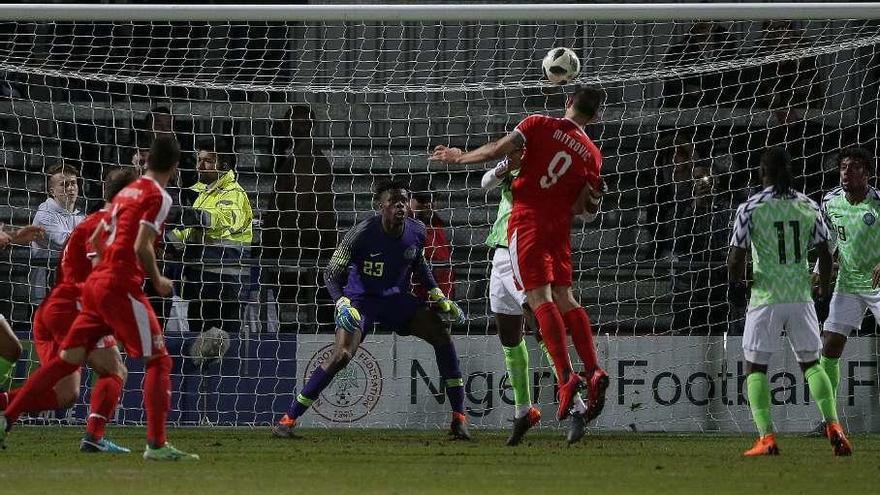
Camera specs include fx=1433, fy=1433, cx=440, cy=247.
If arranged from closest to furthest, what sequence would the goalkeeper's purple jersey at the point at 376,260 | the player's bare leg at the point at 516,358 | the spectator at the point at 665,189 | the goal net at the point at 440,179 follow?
1. the player's bare leg at the point at 516,358
2. the goalkeeper's purple jersey at the point at 376,260
3. the goal net at the point at 440,179
4. the spectator at the point at 665,189

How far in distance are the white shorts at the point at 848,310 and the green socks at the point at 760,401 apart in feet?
7.68

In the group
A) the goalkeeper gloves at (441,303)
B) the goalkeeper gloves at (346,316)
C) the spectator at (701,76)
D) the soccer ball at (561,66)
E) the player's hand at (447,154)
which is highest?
the spectator at (701,76)

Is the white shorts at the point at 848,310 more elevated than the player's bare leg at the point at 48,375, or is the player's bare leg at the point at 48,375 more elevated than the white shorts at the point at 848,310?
the white shorts at the point at 848,310

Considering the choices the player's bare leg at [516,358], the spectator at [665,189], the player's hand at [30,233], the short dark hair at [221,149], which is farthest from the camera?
the short dark hair at [221,149]

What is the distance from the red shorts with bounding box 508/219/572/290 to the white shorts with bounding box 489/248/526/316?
56.8 inches

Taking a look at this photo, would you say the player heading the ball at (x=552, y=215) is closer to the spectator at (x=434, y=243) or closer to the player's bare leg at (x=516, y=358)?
the player's bare leg at (x=516, y=358)

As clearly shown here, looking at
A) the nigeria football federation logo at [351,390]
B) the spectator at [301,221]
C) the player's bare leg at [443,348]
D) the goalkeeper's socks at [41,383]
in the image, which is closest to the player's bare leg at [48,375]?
the goalkeeper's socks at [41,383]

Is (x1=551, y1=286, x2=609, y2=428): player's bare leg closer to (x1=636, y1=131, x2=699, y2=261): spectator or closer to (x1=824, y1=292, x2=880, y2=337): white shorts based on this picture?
(x1=824, y1=292, x2=880, y2=337): white shorts

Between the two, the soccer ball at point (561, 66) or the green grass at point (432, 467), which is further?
the soccer ball at point (561, 66)

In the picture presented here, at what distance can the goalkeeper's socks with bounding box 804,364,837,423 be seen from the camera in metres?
9.03

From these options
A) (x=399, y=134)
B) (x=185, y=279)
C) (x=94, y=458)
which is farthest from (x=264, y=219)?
(x=94, y=458)

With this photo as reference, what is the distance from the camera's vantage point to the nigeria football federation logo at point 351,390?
12664mm

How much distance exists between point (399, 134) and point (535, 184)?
5.97 meters

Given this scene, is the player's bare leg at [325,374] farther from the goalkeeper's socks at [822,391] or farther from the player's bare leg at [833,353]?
the player's bare leg at [833,353]
